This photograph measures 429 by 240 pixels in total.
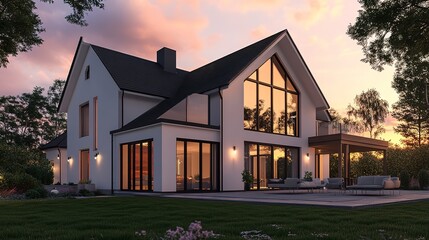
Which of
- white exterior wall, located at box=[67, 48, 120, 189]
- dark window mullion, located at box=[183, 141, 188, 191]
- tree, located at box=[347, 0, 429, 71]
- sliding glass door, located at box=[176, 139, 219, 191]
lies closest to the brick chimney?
white exterior wall, located at box=[67, 48, 120, 189]

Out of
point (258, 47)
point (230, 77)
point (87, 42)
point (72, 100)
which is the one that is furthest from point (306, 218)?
point (72, 100)

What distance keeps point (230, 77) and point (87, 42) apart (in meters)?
9.29

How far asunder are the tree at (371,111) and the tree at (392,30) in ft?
88.1

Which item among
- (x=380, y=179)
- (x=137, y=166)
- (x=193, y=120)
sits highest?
(x=193, y=120)

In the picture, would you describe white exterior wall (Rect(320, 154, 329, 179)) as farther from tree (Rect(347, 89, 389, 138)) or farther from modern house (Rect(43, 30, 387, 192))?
tree (Rect(347, 89, 389, 138))

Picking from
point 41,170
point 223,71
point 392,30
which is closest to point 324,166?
point 223,71

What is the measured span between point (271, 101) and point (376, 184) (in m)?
7.38

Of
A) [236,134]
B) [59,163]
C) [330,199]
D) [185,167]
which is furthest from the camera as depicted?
[59,163]

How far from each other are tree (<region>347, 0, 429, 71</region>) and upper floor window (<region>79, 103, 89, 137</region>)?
1489 centimetres

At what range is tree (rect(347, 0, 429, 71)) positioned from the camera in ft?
41.9

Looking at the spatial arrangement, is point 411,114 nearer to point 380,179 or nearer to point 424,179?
point 424,179

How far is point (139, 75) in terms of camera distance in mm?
20125

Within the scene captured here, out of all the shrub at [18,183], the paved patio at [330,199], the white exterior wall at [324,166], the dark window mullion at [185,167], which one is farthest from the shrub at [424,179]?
the shrub at [18,183]

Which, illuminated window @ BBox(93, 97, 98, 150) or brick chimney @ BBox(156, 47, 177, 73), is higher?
brick chimney @ BBox(156, 47, 177, 73)
